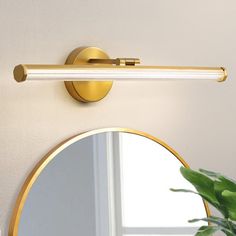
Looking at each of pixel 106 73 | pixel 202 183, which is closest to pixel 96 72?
pixel 106 73

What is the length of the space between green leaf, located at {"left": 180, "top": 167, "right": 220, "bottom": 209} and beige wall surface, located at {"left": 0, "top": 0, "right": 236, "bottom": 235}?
243 mm

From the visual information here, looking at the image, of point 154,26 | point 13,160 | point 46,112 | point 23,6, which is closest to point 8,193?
point 13,160

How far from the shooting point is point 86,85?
122 centimetres

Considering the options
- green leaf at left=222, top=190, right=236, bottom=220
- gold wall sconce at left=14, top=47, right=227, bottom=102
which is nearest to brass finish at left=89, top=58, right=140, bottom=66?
gold wall sconce at left=14, top=47, right=227, bottom=102

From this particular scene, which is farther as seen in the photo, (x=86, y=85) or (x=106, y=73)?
(x=86, y=85)

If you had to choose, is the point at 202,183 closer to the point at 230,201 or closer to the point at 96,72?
the point at 230,201

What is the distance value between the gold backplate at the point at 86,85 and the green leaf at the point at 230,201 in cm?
33

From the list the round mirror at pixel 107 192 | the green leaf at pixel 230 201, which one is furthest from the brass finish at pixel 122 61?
the green leaf at pixel 230 201

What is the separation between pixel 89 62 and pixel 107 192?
0.83ft

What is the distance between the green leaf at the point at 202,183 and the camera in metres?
1.08

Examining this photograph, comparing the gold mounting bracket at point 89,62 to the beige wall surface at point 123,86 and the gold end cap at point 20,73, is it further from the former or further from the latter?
the gold end cap at point 20,73

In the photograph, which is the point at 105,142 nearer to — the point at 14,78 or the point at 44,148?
the point at 44,148

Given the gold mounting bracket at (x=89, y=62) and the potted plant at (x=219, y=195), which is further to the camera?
the gold mounting bracket at (x=89, y=62)

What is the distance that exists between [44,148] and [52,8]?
0.85 feet
